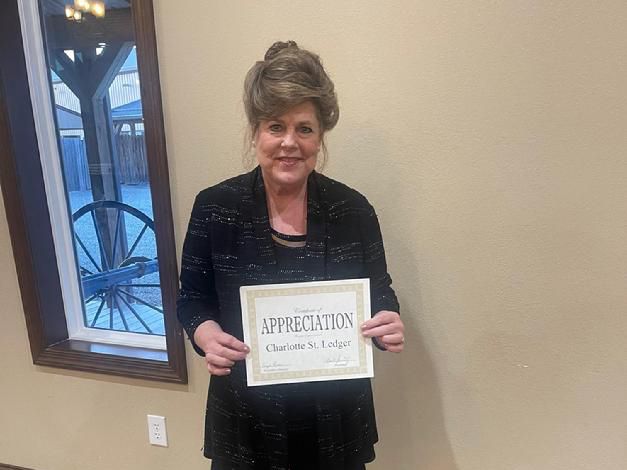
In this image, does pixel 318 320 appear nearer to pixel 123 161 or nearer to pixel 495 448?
pixel 495 448

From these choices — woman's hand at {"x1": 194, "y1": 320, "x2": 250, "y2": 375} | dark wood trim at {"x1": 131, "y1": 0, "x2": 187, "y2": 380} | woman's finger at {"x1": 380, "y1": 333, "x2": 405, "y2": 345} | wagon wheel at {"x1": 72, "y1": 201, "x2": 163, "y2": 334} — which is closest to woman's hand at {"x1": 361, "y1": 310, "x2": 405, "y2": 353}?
woman's finger at {"x1": 380, "y1": 333, "x2": 405, "y2": 345}

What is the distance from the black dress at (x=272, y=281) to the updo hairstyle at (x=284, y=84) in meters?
0.18

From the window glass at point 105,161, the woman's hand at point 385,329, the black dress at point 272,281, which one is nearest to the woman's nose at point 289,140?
the black dress at point 272,281

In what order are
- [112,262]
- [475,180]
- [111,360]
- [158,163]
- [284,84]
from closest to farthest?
[284,84]
[475,180]
[158,163]
[111,360]
[112,262]

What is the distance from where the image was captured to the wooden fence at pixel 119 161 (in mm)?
1697

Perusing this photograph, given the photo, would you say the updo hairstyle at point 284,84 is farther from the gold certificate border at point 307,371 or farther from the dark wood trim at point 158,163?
the dark wood trim at point 158,163

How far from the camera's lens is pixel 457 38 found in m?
1.22

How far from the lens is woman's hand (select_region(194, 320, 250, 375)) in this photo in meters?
0.99

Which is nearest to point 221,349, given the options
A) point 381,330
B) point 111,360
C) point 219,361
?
point 219,361

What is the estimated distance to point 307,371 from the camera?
101 cm

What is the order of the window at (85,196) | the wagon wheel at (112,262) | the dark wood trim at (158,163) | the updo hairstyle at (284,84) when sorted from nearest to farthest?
the updo hairstyle at (284,84) → the dark wood trim at (158,163) → the window at (85,196) → the wagon wheel at (112,262)

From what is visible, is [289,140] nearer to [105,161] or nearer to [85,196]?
[105,161]

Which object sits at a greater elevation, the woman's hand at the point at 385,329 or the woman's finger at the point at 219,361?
the woman's hand at the point at 385,329

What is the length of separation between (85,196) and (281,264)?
1.10m
